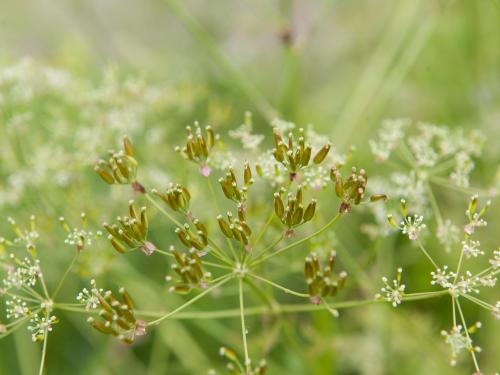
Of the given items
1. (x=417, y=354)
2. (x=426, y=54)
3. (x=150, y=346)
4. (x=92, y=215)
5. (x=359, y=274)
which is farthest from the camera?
(x=426, y=54)

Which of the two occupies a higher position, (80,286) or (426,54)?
(426,54)

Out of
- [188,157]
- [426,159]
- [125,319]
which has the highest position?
[426,159]

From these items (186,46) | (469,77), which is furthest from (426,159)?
(186,46)

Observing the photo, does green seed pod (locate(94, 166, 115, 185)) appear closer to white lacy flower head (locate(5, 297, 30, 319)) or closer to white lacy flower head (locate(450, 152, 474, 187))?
white lacy flower head (locate(5, 297, 30, 319))

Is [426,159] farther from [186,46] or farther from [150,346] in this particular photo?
[186,46]

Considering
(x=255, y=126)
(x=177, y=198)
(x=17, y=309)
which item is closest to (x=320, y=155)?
(x=177, y=198)

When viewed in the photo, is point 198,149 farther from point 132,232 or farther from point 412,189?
point 412,189

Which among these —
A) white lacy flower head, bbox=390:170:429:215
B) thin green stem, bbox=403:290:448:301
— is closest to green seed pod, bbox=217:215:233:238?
thin green stem, bbox=403:290:448:301
